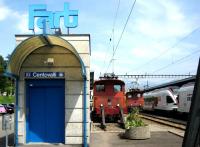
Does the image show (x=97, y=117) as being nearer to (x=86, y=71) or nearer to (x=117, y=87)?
(x=117, y=87)

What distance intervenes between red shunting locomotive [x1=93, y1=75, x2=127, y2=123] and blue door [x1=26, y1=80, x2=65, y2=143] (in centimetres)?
1312

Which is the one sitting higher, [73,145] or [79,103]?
[79,103]

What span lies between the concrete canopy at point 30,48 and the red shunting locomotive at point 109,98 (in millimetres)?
14057

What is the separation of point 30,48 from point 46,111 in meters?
2.34

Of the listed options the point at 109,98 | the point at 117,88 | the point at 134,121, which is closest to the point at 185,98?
the point at 117,88

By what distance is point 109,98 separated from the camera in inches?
1169

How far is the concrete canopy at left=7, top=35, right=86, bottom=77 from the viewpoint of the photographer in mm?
13945

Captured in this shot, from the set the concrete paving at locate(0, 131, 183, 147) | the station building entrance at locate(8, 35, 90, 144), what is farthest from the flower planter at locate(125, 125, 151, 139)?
the station building entrance at locate(8, 35, 90, 144)

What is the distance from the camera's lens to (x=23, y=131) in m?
15.2

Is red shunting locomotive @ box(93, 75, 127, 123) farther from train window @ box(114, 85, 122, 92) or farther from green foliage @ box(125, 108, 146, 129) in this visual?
green foliage @ box(125, 108, 146, 129)

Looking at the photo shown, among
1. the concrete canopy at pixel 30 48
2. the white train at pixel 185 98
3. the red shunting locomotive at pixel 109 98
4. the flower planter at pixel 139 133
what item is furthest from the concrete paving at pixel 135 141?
the white train at pixel 185 98

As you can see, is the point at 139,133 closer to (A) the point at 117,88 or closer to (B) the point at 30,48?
(B) the point at 30,48

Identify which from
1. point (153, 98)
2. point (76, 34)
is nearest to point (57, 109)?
point (76, 34)

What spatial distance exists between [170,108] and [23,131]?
115 ft
